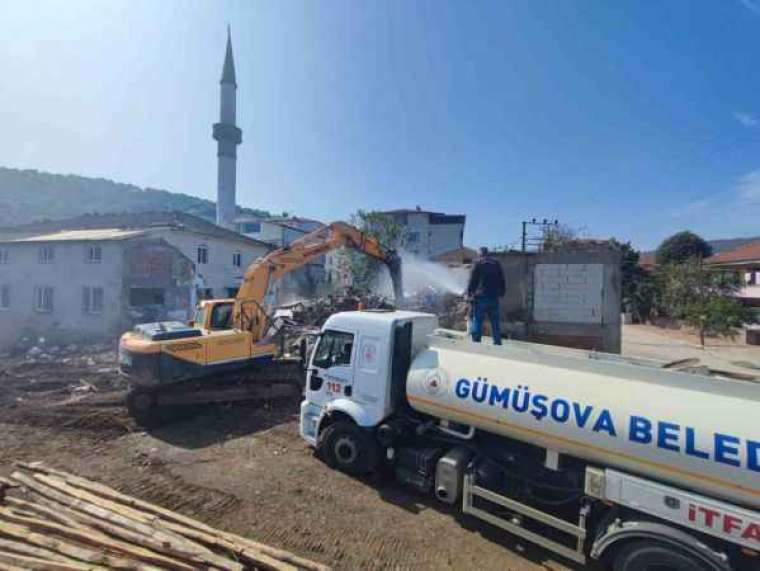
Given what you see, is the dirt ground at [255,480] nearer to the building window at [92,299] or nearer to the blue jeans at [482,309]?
the blue jeans at [482,309]

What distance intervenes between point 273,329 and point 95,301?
17745mm

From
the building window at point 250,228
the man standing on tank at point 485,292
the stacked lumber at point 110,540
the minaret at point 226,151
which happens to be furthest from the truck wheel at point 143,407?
the building window at point 250,228

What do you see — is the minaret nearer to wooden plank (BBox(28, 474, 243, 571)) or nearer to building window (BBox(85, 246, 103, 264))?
building window (BBox(85, 246, 103, 264))

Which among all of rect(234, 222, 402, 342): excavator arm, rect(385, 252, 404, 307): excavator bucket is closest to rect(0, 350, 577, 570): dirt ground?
rect(234, 222, 402, 342): excavator arm

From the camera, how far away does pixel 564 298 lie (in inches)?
539

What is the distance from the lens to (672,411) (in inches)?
164

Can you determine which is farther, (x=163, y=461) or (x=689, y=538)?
(x=163, y=461)

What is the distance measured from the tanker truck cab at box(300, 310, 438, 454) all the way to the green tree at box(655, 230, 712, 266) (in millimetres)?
43446

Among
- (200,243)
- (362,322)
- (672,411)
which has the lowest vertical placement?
(672,411)

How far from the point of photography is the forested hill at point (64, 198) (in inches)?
2650

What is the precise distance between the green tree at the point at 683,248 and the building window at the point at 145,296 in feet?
140

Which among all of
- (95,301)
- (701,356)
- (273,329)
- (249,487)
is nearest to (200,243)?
(95,301)

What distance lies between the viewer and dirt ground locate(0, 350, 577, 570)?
517 cm

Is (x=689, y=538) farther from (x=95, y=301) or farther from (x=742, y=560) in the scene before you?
(x=95, y=301)
